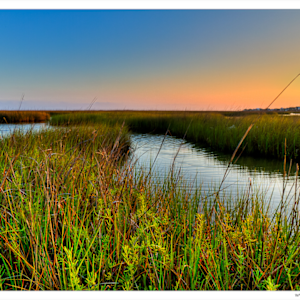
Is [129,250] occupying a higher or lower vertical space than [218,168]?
higher

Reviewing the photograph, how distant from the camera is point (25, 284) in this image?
7.38ft

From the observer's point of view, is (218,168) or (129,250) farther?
(218,168)

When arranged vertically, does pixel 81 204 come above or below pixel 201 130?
below

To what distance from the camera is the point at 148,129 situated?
21.8 metres

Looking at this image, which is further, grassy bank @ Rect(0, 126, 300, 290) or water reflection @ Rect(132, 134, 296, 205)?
water reflection @ Rect(132, 134, 296, 205)

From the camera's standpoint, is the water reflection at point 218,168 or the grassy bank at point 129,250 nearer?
the grassy bank at point 129,250
